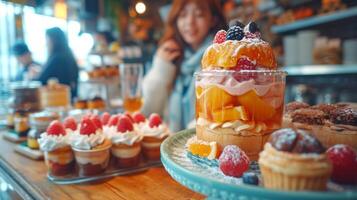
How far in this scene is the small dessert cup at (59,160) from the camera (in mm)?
1157

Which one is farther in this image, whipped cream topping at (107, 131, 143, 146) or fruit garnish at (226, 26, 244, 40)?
whipped cream topping at (107, 131, 143, 146)

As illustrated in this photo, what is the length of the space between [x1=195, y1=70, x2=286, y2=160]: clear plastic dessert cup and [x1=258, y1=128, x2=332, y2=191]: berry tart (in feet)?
0.65

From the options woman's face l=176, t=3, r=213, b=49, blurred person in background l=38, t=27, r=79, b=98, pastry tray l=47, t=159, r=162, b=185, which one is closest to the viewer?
pastry tray l=47, t=159, r=162, b=185

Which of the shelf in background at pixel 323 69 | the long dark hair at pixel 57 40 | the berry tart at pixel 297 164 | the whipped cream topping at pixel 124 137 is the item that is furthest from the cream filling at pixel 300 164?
the long dark hair at pixel 57 40

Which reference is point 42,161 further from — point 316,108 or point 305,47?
point 305,47

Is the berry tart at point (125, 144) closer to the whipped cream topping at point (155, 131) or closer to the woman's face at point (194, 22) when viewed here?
the whipped cream topping at point (155, 131)

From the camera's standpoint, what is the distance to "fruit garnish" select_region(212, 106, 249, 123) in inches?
33.8

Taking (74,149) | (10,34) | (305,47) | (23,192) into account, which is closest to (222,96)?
(74,149)

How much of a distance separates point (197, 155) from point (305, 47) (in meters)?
2.32

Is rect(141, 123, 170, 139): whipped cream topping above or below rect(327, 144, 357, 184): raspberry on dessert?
below

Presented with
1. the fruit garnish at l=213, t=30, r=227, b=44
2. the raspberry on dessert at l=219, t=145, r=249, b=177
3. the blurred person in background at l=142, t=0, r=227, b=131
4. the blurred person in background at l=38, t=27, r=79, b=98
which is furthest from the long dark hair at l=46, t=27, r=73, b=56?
the raspberry on dessert at l=219, t=145, r=249, b=177

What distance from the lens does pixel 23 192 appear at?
3.55ft

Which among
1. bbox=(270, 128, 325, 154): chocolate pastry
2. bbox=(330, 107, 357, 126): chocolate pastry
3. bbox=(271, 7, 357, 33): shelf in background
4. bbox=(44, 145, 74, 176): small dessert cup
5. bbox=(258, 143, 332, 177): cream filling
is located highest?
bbox=(271, 7, 357, 33): shelf in background

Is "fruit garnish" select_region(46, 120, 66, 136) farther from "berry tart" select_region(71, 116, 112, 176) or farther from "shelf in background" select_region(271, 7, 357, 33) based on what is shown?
"shelf in background" select_region(271, 7, 357, 33)
